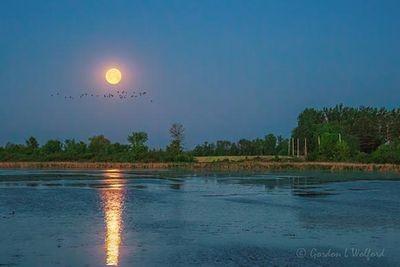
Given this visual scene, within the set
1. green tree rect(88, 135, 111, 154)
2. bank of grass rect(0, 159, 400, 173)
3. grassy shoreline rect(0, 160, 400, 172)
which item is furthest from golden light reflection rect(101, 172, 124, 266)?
green tree rect(88, 135, 111, 154)

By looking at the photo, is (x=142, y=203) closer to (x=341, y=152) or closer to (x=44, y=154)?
(x=341, y=152)

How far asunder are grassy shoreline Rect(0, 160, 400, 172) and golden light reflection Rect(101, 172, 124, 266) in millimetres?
48465

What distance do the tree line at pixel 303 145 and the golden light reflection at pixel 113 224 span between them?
5430 centimetres

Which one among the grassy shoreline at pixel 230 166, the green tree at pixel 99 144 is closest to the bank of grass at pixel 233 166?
the grassy shoreline at pixel 230 166

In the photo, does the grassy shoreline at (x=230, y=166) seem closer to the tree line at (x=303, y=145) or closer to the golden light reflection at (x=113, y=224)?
the tree line at (x=303, y=145)

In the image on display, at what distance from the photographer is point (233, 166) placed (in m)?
81.7

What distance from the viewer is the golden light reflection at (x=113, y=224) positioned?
510 inches

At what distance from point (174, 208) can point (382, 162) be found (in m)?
56.6

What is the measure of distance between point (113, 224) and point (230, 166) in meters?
63.8

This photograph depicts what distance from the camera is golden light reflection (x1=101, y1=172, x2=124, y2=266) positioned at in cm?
1295

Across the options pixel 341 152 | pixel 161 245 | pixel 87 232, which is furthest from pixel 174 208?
pixel 341 152

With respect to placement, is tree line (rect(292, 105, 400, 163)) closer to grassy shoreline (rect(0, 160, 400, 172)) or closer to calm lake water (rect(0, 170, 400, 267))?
grassy shoreline (rect(0, 160, 400, 172))

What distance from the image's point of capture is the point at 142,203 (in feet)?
84.8

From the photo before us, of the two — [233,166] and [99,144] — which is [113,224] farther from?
[99,144]
